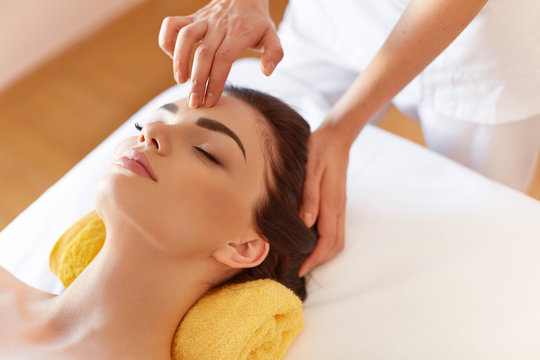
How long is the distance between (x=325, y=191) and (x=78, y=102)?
1478 mm

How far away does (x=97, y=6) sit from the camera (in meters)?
2.31

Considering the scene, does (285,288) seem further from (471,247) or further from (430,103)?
(430,103)

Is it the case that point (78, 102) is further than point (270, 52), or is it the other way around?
point (78, 102)

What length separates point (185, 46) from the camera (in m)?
0.98

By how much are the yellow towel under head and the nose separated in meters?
0.29

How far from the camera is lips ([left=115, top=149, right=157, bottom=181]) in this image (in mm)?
912

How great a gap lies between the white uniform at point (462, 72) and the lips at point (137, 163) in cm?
65

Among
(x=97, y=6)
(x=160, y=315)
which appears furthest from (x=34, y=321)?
(x=97, y=6)

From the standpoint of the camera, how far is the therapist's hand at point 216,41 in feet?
3.17

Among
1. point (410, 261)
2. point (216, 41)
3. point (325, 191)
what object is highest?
point (216, 41)

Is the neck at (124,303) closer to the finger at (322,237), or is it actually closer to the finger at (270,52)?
the finger at (322,237)

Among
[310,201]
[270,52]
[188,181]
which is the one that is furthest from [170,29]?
[310,201]

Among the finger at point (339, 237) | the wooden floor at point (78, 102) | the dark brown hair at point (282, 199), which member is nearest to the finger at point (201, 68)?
the dark brown hair at point (282, 199)

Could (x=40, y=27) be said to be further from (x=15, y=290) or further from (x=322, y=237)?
(x=322, y=237)
